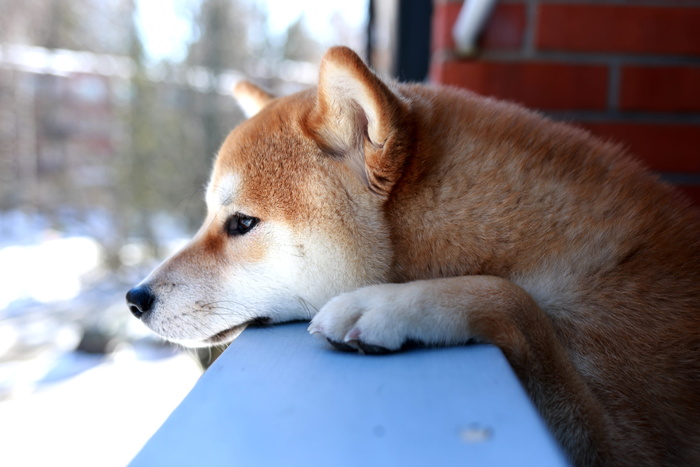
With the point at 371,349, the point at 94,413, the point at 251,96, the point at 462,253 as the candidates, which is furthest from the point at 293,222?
the point at 94,413

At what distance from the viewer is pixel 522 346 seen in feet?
3.38

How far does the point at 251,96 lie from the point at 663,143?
165 cm

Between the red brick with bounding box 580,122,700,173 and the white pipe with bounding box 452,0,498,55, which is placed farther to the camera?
the red brick with bounding box 580,122,700,173

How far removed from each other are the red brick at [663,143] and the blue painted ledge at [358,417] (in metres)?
1.79

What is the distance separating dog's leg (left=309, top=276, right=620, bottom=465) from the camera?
103 cm

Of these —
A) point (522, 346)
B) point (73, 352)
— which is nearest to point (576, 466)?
point (522, 346)

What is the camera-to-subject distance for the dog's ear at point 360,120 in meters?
1.26

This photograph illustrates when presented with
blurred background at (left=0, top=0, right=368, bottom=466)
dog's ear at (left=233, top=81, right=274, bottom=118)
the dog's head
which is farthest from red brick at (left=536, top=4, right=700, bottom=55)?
blurred background at (left=0, top=0, right=368, bottom=466)

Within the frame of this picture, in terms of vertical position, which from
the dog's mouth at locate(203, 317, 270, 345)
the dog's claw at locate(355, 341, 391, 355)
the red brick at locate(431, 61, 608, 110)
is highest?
the red brick at locate(431, 61, 608, 110)

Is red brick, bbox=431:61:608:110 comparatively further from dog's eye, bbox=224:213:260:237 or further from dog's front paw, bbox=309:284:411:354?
dog's front paw, bbox=309:284:411:354

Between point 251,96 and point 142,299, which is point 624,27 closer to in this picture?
point 251,96

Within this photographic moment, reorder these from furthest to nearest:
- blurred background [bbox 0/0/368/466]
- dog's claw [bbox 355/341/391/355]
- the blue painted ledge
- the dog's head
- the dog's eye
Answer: blurred background [bbox 0/0/368/466]
the dog's eye
the dog's head
dog's claw [bbox 355/341/391/355]
the blue painted ledge

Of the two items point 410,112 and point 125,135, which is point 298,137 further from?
point 125,135

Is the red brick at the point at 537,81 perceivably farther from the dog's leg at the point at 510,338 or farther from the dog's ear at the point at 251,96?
the dog's leg at the point at 510,338
